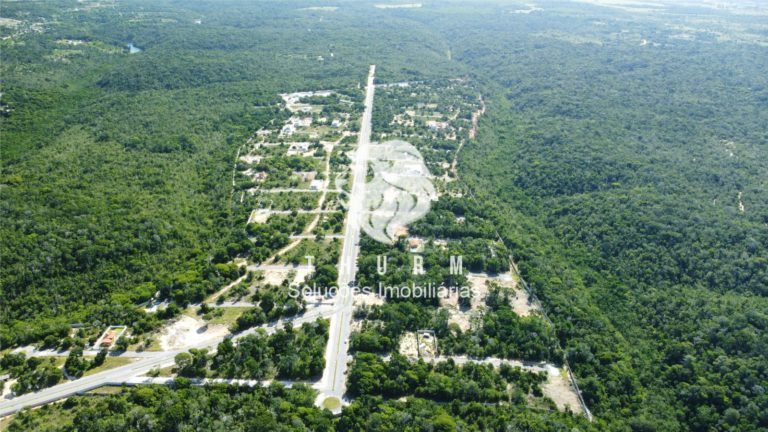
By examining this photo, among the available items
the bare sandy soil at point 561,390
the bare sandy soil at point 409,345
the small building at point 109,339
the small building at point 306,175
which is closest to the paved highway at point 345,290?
the bare sandy soil at point 409,345

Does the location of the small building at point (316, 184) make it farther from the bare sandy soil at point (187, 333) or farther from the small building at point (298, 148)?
the bare sandy soil at point (187, 333)

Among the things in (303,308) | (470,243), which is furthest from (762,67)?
(303,308)

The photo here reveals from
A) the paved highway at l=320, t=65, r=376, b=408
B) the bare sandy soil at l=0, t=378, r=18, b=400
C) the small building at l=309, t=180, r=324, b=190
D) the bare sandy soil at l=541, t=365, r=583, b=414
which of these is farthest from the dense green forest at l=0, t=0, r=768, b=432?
the small building at l=309, t=180, r=324, b=190

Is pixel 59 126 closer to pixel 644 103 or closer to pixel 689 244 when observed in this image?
pixel 689 244

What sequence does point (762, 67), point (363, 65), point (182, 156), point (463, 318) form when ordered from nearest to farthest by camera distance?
point (463, 318) → point (182, 156) → point (762, 67) → point (363, 65)

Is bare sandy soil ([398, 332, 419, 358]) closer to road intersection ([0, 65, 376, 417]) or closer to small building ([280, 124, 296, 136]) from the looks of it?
road intersection ([0, 65, 376, 417])

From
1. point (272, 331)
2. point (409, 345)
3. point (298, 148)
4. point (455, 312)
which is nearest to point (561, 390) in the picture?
point (455, 312)
